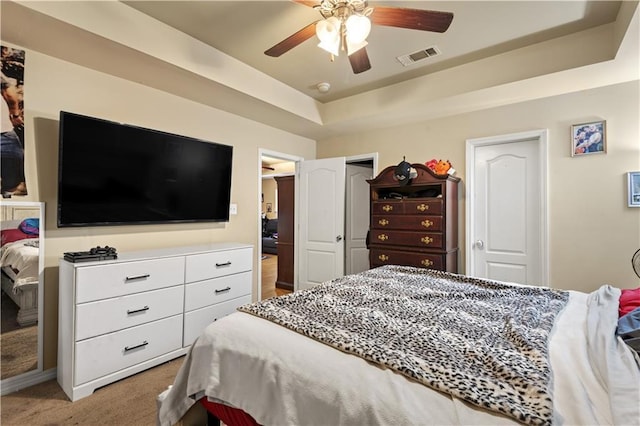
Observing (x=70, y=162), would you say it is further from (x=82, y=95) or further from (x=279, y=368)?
(x=279, y=368)

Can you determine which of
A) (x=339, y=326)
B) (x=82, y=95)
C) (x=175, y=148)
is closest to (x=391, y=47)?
(x=175, y=148)

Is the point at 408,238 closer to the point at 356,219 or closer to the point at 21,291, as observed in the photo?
the point at 356,219

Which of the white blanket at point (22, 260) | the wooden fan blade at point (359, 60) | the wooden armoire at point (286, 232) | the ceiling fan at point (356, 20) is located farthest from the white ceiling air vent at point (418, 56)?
the white blanket at point (22, 260)

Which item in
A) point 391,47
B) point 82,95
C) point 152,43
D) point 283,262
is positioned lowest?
point 283,262

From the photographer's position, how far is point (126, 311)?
2201 mm

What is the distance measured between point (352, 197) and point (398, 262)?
1.45m

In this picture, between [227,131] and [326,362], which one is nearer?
[326,362]

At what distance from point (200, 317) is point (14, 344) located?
1212mm

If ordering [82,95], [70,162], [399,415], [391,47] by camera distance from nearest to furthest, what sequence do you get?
[399,415] < [70,162] < [82,95] < [391,47]

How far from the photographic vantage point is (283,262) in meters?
5.02

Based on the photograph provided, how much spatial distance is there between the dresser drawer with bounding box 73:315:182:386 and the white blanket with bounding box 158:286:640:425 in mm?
1019

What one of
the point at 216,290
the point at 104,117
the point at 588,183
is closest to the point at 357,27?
the point at 104,117

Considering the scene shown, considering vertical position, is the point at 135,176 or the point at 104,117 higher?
the point at 104,117

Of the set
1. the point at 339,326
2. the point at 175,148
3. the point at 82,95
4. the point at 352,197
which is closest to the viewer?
the point at 339,326
